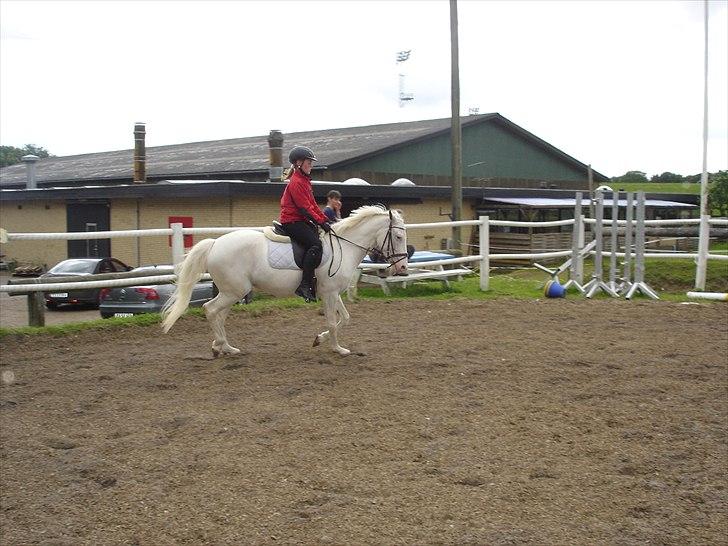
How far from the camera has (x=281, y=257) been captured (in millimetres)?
8594

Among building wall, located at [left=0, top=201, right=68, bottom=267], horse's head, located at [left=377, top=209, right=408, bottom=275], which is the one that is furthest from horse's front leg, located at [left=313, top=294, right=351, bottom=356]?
building wall, located at [left=0, top=201, right=68, bottom=267]

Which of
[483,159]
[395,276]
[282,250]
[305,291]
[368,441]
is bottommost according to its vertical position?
[368,441]

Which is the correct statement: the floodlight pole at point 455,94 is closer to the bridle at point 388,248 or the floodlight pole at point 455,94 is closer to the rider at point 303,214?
the bridle at point 388,248

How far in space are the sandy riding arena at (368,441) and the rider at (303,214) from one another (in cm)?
111

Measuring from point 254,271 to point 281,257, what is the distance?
1.13 ft

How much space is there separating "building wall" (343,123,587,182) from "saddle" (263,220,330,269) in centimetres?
2622

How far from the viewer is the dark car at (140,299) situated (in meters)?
13.2

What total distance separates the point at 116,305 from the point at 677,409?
392 inches

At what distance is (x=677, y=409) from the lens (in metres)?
6.60

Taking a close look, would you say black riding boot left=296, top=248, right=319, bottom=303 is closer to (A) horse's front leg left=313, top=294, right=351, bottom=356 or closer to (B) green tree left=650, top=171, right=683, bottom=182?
(A) horse's front leg left=313, top=294, right=351, bottom=356

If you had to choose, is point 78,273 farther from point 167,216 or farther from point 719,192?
point 719,192

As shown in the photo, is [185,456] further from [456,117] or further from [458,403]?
[456,117]

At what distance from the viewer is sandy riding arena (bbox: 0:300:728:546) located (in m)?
4.41

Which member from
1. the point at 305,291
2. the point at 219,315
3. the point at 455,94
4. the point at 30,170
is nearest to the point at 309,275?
the point at 305,291
